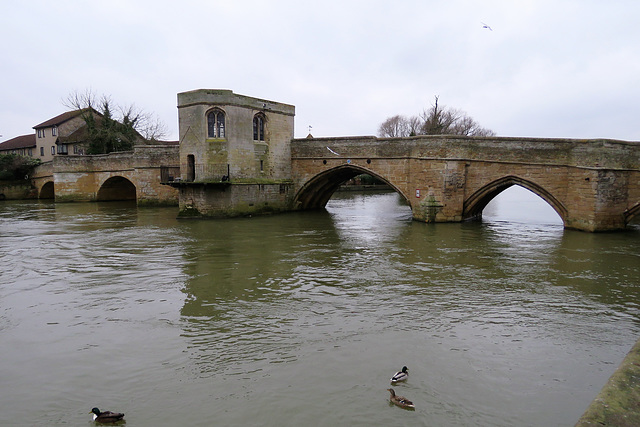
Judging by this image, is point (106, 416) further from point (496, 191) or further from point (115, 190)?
point (115, 190)

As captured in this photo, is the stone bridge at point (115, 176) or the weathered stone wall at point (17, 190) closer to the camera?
the stone bridge at point (115, 176)

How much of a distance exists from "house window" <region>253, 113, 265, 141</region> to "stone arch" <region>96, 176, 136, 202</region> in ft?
53.9

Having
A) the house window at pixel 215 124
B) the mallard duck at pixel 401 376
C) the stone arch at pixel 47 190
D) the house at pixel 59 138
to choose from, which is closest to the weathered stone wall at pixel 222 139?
the house window at pixel 215 124

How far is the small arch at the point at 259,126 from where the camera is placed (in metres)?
24.8

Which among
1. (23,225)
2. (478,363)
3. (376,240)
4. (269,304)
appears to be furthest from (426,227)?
(23,225)

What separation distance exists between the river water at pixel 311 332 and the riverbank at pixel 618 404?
0.95 meters

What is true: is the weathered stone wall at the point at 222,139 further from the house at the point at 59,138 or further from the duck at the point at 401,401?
the house at the point at 59,138

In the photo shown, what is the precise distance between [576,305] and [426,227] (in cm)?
1149

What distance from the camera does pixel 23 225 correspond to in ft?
73.3

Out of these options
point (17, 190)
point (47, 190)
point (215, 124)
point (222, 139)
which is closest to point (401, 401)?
point (222, 139)

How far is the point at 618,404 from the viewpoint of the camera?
161 inches

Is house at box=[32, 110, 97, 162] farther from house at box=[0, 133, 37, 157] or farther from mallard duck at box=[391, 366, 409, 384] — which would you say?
mallard duck at box=[391, 366, 409, 384]

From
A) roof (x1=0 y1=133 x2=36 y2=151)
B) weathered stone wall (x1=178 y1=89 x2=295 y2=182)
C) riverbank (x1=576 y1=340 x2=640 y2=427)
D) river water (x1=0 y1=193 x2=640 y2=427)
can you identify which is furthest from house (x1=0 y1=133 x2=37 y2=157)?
riverbank (x1=576 y1=340 x2=640 y2=427)

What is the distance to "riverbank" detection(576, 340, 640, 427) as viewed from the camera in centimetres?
383
